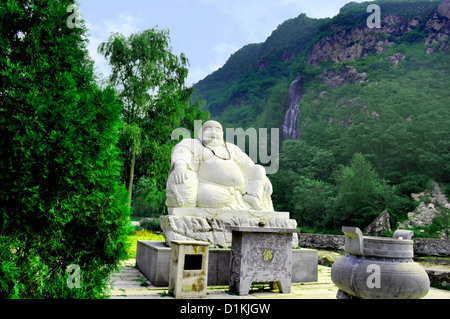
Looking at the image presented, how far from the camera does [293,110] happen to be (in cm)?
4116

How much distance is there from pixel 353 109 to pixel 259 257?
3142cm

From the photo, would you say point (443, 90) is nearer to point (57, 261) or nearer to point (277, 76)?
point (277, 76)

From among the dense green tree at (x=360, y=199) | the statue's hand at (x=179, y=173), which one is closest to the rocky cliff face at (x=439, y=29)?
the dense green tree at (x=360, y=199)

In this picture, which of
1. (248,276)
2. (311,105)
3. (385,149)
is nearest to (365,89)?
(311,105)

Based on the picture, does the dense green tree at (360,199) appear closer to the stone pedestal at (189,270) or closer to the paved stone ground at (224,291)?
the paved stone ground at (224,291)

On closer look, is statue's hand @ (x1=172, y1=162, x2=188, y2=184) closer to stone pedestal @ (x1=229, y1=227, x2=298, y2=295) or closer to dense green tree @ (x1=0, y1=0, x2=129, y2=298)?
stone pedestal @ (x1=229, y1=227, x2=298, y2=295)

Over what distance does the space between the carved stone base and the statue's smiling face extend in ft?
4.17

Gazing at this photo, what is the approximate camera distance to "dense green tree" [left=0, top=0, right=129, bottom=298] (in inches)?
105

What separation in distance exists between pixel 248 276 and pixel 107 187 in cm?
207

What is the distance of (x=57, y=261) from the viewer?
116 inches

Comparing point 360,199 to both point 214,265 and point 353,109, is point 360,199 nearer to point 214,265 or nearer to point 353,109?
point 214,265

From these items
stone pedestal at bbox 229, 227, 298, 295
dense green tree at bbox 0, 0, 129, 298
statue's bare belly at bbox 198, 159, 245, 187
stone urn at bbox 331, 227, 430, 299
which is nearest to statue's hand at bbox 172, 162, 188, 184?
statue's bare belly at bbox 198, 159, 245, 187

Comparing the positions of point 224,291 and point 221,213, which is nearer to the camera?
point 224,291

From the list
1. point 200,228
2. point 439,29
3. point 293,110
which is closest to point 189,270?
point 200,228
